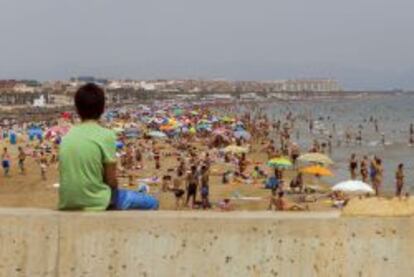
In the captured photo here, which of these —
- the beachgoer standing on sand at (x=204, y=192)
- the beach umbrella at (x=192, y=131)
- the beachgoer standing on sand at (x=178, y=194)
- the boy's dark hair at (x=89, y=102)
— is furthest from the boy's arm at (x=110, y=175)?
the beach umbrella at (x=192, y=131)

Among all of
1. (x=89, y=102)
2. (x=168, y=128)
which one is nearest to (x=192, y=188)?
(x=89, y=102)

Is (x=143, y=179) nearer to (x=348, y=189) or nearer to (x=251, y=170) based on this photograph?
(x=251, y=170)

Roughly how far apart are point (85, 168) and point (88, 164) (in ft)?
0.08

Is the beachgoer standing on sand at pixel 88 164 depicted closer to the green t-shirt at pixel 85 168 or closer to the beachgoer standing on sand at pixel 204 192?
the green t-shirt at pixel 85 168

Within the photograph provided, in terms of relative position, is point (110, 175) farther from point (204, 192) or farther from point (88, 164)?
point (204, 192)

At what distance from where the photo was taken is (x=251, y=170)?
33.5m

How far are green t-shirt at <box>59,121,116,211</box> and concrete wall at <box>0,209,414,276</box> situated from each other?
20cm

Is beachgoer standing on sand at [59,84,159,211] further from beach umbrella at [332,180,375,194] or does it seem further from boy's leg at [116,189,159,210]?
beach umbrella at [332,180,375,194]

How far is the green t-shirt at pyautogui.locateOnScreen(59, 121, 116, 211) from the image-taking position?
4.26 metres

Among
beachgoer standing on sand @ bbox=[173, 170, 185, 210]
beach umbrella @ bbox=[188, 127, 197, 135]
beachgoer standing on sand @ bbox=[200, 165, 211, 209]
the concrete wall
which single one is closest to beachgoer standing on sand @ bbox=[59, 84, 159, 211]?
the concrete wall

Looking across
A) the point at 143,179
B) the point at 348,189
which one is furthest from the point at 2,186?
the point at 348,189

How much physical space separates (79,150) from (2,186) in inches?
1035

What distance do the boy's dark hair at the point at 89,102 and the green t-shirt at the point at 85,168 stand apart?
3.5 inches

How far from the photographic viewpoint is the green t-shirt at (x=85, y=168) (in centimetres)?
426
